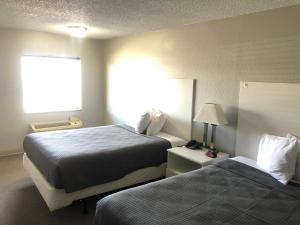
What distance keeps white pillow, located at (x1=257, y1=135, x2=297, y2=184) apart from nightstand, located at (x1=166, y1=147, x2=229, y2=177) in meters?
0.63

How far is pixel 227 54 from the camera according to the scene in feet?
9.56

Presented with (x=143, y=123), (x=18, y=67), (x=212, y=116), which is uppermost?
(x=18, y=67)

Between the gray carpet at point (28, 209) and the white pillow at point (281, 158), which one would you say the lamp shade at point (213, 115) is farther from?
the gray carpet at point (28, 209)

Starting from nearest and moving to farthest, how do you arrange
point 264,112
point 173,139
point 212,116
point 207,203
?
1. point 207,203
2. point 264,112
3. point 212,116
4. point 173,139

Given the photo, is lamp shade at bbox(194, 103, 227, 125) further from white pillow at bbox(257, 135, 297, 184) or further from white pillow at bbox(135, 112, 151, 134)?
white pillow at bbox(135, 112, 151, 134)

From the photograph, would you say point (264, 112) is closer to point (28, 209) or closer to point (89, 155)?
point (89, 155)

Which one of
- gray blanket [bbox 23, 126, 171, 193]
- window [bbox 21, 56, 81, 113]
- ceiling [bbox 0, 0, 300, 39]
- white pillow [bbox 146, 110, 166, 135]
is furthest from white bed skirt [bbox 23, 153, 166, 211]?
ceiling [bbox 0, 0, 300, 39]

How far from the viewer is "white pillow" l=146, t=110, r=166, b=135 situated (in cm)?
361

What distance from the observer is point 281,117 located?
2.42 m

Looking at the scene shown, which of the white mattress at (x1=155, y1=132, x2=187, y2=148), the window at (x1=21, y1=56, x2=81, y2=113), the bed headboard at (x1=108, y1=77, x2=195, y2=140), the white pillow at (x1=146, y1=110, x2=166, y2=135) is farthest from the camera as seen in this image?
the window at (x1=21, y1=56, x2=81, y2=113)

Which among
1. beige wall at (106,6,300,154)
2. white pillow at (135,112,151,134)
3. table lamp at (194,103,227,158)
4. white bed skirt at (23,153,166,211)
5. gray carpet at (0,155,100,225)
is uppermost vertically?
beige wall at (106,6,300,154)

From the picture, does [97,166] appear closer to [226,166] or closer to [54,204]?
[54,204]

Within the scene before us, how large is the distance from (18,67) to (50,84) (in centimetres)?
65

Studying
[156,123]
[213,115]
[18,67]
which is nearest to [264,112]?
[213,115]
